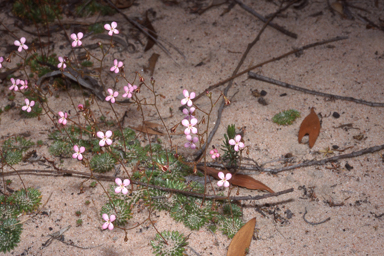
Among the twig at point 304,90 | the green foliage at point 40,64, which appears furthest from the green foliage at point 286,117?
the green foliage at point 40,64

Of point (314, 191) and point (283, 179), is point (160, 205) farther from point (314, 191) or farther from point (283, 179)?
point (314, 191)

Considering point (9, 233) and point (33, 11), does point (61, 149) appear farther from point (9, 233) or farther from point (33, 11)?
point (33, 11)

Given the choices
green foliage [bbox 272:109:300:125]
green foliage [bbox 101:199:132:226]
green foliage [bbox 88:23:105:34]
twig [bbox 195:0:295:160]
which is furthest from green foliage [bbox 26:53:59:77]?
green foliage [bbox 272:109:300:125]

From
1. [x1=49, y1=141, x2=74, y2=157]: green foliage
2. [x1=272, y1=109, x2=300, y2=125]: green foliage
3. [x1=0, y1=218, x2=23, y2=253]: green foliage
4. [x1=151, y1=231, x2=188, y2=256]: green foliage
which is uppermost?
[x1=272, y1=109, x2=300, y2=125]: green foliage

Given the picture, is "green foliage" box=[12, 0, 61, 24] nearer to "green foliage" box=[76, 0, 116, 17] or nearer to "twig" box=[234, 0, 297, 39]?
"green foliage" box=[76, 0, 116, 17]

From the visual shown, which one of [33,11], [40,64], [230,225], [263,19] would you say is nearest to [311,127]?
[230,225]

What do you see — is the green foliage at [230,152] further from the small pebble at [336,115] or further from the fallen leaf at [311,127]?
the small pebble at [336,115]
